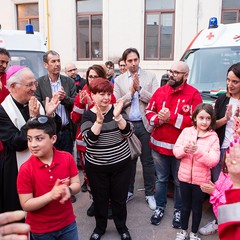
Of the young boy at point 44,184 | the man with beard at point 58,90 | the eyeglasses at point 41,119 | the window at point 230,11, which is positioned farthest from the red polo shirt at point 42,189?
the window at point 230,11

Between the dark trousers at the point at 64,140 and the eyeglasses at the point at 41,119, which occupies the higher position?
the eyeglasses at the point at 41,119

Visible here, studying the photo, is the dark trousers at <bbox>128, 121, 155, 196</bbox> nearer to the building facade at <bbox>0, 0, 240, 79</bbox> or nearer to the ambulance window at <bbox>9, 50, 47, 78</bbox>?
the ambulance window at <bbox>9, 50, 47, 78</bbox>

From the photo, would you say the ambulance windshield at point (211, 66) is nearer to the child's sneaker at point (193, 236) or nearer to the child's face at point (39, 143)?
the child's sneaker at point (193, 236)

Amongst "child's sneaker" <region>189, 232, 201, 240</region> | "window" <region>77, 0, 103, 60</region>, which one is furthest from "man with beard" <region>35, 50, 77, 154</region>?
"window" <region>77, 0, 103, 60</region>

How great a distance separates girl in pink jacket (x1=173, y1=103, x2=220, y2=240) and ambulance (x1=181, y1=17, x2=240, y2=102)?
115 cm

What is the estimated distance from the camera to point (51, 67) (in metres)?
3.98

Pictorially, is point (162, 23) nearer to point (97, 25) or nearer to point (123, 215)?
point (97, 25)

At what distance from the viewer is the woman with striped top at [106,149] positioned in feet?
9.57

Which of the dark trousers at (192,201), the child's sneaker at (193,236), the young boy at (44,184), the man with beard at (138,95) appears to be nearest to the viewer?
the young boy at (44,184)

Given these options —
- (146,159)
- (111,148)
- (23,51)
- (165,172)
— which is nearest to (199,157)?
(165,172)

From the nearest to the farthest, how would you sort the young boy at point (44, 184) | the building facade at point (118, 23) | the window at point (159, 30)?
the young boy at point (44, 184) < the building facade at point (118, 23) < the window at point (159, 30)

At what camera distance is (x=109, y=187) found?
10.2ft

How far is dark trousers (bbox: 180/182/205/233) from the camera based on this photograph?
3033 mm

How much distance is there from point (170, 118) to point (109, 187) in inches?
39.8
